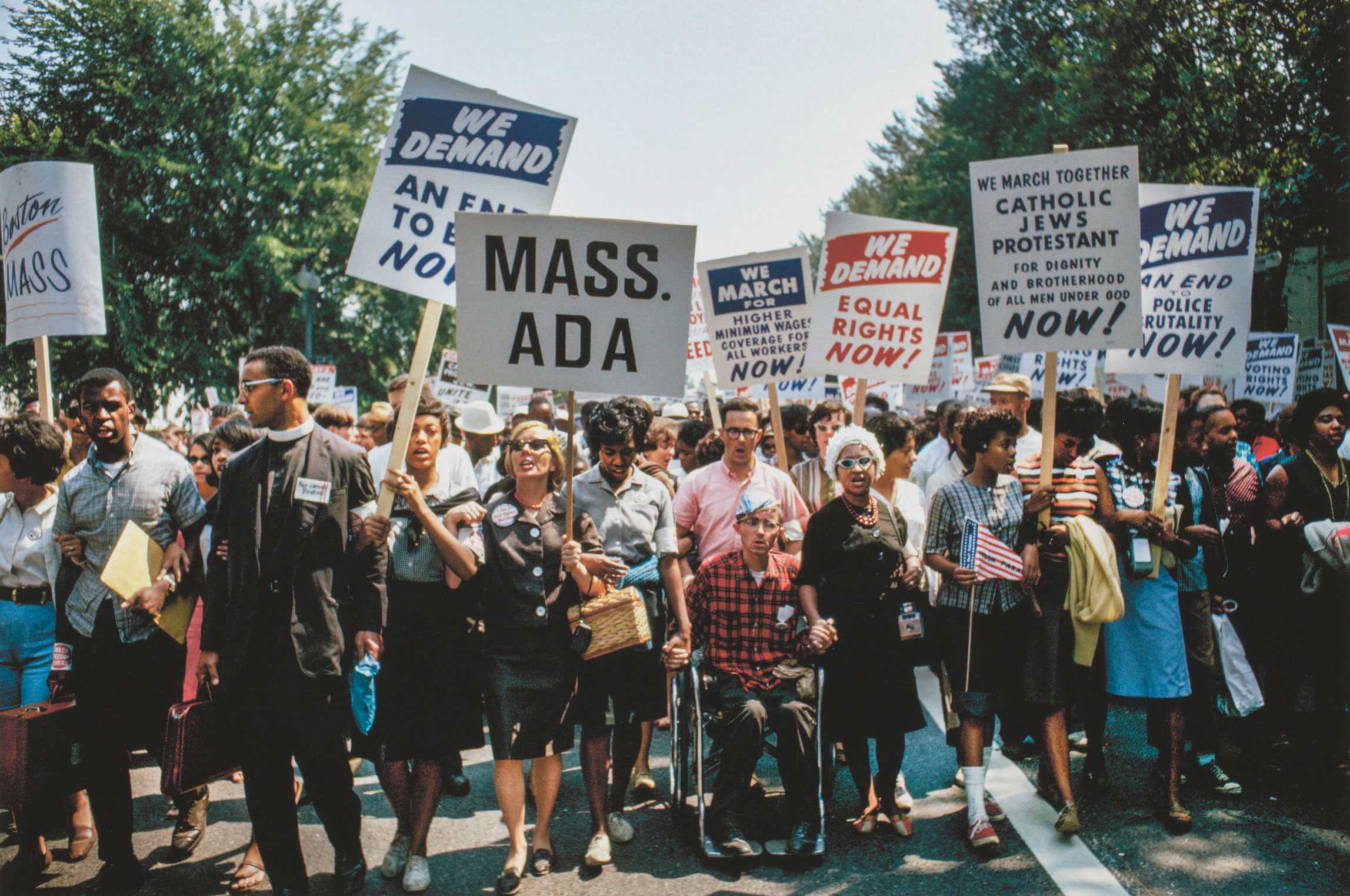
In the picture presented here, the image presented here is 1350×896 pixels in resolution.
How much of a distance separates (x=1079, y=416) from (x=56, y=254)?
5.86 meters

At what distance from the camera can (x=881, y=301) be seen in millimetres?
7797

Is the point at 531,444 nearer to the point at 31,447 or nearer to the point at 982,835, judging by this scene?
the point at 31,447

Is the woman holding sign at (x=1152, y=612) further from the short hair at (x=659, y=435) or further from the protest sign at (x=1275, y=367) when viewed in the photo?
the protest sign at (x=1275, y=367)

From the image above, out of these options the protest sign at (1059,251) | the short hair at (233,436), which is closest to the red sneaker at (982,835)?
the protest sign at (1059,251)

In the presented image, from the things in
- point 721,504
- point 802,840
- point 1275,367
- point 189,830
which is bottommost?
point 802,840

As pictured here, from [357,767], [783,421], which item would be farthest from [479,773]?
[783,421]

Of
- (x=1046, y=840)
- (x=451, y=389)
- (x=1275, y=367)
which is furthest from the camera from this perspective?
(x=451, y=389)

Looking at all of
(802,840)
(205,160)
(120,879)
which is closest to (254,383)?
(120,879)

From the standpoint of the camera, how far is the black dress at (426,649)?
5242 millimetres

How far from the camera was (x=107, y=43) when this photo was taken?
25750mm

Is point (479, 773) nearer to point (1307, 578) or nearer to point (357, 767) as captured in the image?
point (357, 767)

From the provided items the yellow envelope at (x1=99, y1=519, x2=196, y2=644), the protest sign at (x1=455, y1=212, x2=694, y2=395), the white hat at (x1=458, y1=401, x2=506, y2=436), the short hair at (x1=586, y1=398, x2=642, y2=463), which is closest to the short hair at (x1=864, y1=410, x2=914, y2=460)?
the short hair at (x1=586, y1=398, x2=642, y2=463)

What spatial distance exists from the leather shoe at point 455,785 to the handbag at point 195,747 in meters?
1.70

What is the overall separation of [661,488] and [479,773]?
2096 millimetres
